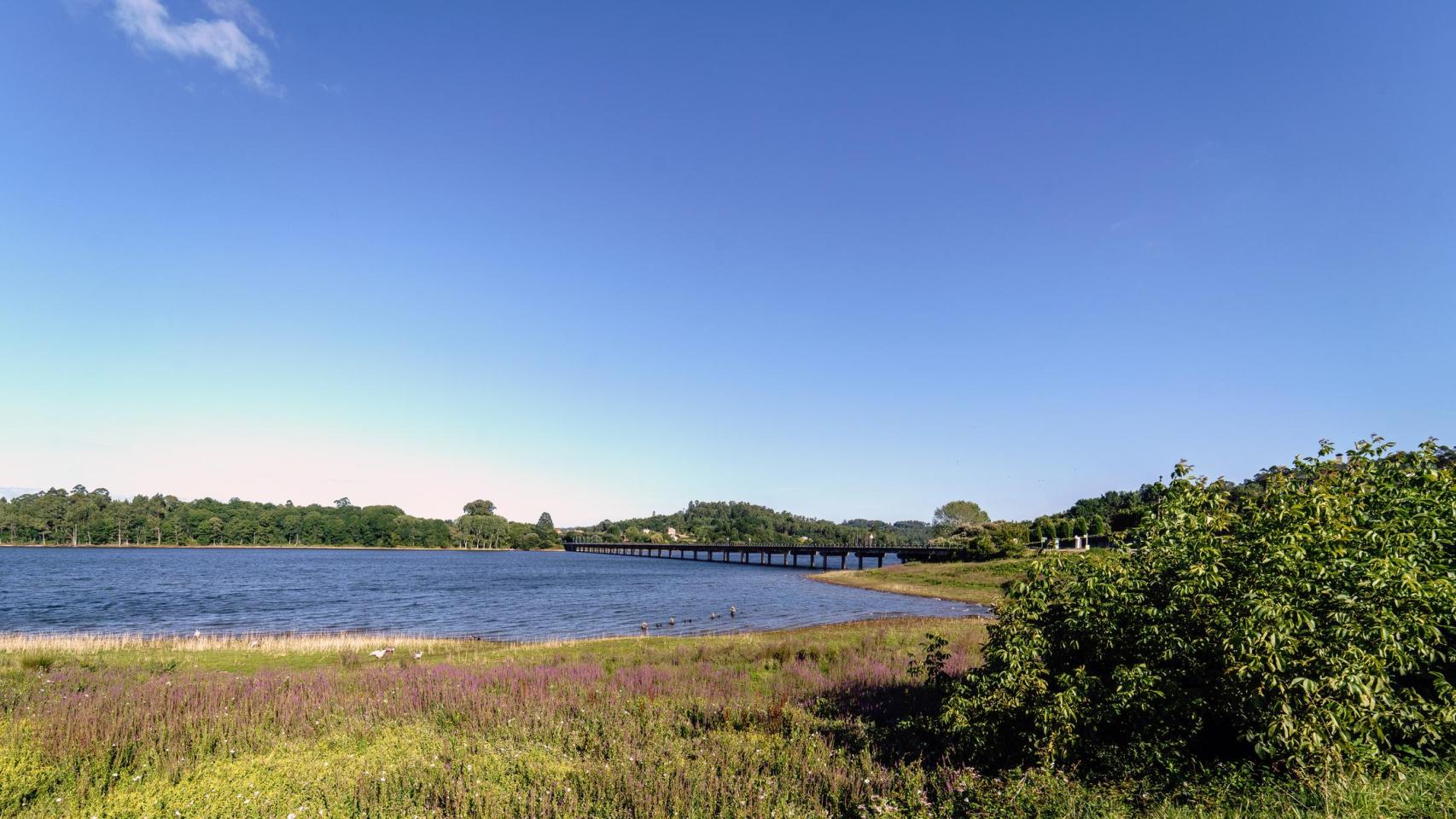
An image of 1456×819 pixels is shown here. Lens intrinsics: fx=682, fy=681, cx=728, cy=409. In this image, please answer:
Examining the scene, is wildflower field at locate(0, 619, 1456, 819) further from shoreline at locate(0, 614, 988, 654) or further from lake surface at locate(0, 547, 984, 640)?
lake surface at locate(0, 547, 984, 640)

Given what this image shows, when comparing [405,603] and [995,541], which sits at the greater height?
[995,541]

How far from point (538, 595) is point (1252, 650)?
73615 mm

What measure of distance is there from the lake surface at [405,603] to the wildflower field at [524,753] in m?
27.6

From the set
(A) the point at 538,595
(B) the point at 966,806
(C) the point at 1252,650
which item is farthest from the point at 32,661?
(A) the point at 538,595

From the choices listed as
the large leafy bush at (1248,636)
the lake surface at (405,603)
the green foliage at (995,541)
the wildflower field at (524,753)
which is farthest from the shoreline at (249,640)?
the green foliage at (995,541)

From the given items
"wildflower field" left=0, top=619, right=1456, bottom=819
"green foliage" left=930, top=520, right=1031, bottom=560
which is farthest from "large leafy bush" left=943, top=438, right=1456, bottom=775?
"green foliage" left=930, top=520, right=1031, bottom=560

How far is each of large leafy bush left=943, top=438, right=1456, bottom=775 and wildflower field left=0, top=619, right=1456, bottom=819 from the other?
0.71m

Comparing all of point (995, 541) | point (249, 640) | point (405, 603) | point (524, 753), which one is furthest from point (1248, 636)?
point (995, 541)

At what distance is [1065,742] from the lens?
843cm

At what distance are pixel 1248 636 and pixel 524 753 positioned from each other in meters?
9.22

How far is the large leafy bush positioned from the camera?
22.0 feet

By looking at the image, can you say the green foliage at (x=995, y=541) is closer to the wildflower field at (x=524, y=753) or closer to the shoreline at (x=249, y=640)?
the shoreline at (x=249, y=640)

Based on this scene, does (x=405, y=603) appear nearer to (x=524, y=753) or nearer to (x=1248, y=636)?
(x=524, y=753)

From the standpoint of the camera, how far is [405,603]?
62719 millimetres
